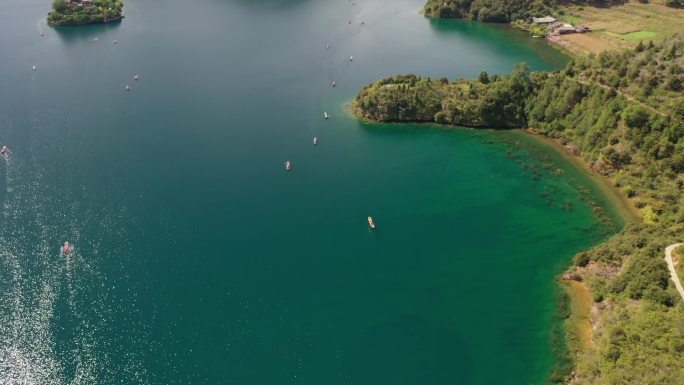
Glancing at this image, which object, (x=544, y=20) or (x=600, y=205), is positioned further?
(x=544, y=20)

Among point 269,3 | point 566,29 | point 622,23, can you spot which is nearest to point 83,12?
point 269,3

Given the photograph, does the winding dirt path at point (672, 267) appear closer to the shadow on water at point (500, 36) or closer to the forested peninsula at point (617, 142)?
the forested peninsula at point (617, 142)

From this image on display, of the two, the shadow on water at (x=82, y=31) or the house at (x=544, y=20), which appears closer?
the shadow on water at (x=82, y=31)

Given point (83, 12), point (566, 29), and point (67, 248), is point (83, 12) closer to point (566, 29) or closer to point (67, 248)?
point (67, 248)

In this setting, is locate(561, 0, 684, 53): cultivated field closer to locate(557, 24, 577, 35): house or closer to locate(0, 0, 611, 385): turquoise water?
locate(557, 24, 577, 35): house

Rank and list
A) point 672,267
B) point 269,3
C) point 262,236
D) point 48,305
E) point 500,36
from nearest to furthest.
Result: point 672,267
point 48,305
point 262,236
point 500,36
point 269,3

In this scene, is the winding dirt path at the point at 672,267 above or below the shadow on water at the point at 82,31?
below

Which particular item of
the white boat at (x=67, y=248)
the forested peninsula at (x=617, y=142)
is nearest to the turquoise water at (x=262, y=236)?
the white boat at (x=67, y=248)
